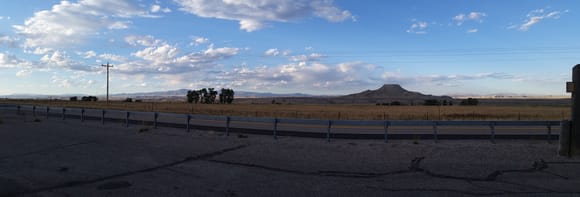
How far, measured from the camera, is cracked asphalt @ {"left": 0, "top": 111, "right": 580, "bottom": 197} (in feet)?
19.2

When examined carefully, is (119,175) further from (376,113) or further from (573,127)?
(376,113)

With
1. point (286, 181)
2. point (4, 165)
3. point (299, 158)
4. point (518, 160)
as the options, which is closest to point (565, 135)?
point (518, 160)


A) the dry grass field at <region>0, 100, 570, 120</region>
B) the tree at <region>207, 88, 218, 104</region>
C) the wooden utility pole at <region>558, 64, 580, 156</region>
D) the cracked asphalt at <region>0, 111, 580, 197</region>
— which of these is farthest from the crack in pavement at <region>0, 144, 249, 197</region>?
the tree at <region>207, 88, 218, 104</region>

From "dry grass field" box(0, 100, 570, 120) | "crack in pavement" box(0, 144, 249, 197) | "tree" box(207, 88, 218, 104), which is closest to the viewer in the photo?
"crack in pavement" box(0, 144, 249, 197)

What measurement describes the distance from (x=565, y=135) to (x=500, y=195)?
15.8 ft

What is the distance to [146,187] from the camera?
6.02 metres

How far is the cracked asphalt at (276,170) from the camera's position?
230 inches

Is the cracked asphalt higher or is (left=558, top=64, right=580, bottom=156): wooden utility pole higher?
(left=558, top=64, right=580, bottom=156): wooden utility pole

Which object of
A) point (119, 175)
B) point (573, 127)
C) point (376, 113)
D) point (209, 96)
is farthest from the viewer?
point (209, 96)

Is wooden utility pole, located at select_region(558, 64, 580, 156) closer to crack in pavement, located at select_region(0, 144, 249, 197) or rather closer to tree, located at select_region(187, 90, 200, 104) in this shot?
crack in pavement, located at select_region(0, 144, 249, 197)

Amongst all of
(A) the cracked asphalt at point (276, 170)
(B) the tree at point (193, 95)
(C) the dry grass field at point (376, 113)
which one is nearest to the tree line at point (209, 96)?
(B) the tree at point (193, 95)

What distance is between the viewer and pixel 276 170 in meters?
7.36

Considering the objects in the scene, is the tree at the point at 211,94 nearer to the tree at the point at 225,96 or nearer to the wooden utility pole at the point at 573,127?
the tree at the point at 225,96

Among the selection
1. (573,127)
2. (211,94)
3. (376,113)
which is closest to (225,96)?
(211,94)
